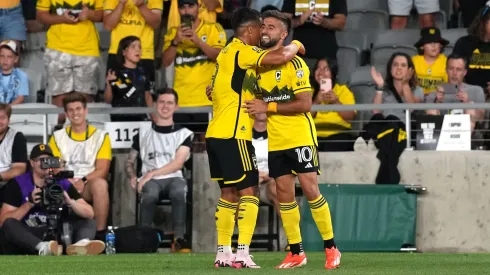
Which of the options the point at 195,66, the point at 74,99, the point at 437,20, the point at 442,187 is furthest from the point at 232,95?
the point at 437,20

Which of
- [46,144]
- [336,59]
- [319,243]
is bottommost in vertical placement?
[319,243]

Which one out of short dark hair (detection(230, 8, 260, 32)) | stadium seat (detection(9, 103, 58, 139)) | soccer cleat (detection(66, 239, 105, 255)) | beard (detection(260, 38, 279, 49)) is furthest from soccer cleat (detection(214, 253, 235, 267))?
stadium seat (detection(9, 103, 58, 139))

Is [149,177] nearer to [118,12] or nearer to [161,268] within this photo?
[118,12]

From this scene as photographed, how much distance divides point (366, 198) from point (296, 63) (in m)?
4.59

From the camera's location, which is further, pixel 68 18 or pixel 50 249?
pixel 68 18

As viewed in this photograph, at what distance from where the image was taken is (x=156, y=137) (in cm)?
1547

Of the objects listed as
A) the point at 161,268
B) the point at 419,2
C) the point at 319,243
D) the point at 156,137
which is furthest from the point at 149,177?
the point at 419,2

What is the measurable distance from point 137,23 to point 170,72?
0.84 metres

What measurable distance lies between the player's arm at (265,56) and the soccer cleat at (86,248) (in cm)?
401

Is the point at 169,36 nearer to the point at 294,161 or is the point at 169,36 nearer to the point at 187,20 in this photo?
the point at 187,20

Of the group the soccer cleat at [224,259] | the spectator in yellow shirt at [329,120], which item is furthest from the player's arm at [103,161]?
the soccer cleat at [224,259]

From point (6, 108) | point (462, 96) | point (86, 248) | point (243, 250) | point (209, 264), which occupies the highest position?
point (462, 96)

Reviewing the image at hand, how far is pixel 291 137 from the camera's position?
1116 centimetres

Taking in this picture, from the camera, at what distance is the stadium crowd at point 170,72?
15250 mm
